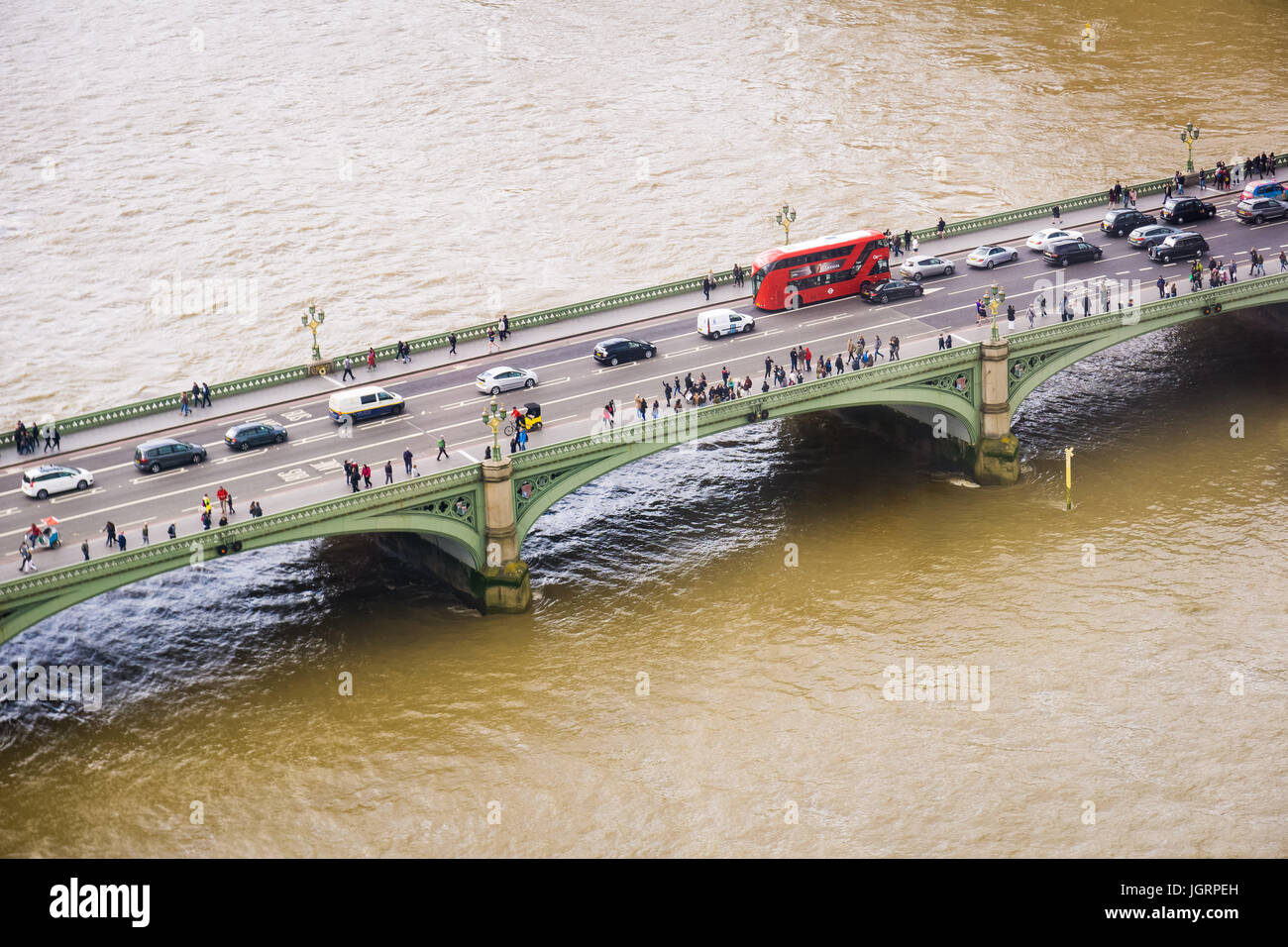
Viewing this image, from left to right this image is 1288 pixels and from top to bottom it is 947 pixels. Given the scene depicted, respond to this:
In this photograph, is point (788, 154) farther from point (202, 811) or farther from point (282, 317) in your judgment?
point (202, 811)

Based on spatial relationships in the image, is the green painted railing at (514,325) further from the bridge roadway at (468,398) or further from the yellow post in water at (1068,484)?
the yellow post in water at (1068,484)

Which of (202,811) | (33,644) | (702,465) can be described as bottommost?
(202,811)

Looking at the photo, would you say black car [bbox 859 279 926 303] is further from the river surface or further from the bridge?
the river surface

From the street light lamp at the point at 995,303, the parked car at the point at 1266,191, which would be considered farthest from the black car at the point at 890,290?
the parked car at the point at 1266,191

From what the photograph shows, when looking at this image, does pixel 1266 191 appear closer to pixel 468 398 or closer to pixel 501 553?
pixel 468 398

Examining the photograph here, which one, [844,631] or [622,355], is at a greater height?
[622,355]

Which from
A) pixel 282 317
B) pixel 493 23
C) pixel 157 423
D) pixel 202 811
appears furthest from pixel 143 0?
pixel 202 811

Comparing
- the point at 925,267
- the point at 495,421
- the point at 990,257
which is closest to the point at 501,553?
the point at 495,421
